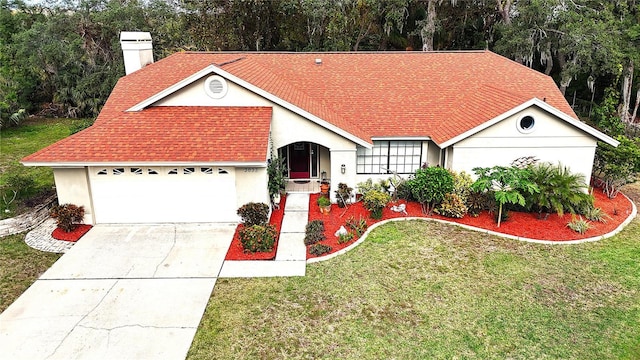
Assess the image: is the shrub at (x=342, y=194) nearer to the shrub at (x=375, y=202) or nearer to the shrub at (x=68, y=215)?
the shrub at (x=375, y=202)

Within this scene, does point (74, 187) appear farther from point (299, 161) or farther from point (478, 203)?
point (478, 203)

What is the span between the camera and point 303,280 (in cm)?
1187

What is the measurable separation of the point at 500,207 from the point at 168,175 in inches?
414

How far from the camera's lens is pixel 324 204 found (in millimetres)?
16344

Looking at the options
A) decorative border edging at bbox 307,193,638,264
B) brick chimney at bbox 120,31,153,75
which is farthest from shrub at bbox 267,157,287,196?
brick chimney at bbox 120,31,153,75

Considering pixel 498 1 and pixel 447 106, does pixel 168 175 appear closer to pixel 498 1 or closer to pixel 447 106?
pixel 447 106

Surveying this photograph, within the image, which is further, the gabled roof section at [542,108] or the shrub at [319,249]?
the gabled roof section at [542,108]

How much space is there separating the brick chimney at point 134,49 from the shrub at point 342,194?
12145 mm

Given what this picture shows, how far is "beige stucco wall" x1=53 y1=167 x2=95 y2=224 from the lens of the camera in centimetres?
1448

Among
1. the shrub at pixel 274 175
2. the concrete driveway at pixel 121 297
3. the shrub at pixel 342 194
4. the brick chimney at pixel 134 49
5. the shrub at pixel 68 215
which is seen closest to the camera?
the concrete driveway at pixel 121 297

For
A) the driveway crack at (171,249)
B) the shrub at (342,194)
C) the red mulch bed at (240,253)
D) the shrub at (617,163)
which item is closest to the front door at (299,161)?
the shrub at (342,194)

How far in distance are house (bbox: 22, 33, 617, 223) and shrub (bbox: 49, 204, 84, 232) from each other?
32cm

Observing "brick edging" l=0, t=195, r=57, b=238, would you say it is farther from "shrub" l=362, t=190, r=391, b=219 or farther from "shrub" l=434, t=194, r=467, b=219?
"shrub" l=434, t=194, r=467, b=219

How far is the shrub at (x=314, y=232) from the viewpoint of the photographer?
13.7m
